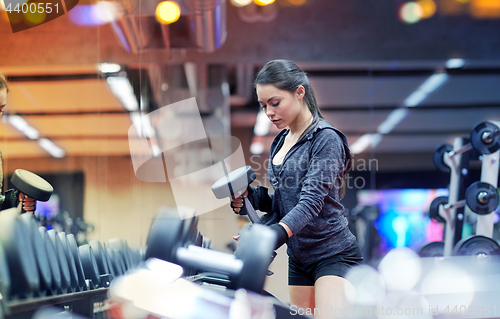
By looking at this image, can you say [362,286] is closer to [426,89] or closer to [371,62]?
[371,62]

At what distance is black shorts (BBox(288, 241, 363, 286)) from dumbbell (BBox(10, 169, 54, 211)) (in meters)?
0.77

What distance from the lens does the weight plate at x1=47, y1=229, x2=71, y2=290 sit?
936mm

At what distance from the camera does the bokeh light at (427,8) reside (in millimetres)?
3957

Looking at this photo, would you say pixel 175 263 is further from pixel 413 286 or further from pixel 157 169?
pixel 413 286

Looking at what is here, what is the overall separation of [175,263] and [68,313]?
34 centimetres

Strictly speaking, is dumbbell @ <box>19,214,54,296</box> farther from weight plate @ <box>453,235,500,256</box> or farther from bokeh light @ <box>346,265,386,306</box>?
weight plate @ <box>453,235,500,256</box>

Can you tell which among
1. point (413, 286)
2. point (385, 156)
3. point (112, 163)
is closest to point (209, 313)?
point (112, 163)

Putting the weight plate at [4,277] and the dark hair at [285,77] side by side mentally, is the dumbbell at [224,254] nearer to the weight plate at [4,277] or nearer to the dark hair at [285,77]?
the weight plate at [4,277]

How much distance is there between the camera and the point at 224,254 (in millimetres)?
842

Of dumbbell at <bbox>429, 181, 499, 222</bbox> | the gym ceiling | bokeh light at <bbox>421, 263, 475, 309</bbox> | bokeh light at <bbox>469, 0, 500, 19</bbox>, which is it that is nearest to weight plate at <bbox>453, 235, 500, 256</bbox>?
dumbbell at <bbox>429, 181, 499, 222</bbox>

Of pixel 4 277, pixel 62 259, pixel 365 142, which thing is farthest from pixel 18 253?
pixel 365 142

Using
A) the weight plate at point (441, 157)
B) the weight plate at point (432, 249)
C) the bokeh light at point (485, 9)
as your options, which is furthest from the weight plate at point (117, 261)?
the bokeh light at point (485, 9)

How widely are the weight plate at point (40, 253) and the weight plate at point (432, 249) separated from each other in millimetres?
3418

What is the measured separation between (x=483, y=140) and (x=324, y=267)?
2661 mm
